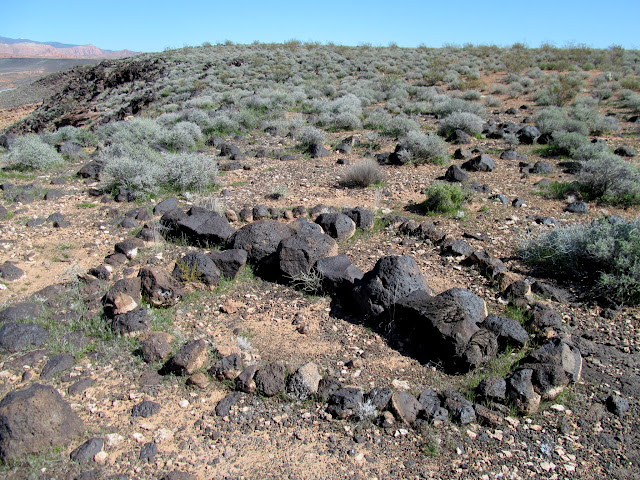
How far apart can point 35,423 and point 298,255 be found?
10.4ft

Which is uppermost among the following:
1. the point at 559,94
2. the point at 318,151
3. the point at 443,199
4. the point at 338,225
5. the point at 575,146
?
the point at 559,94

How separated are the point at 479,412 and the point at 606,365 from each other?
4.98 ft

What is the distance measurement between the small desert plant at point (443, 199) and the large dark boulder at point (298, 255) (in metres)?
2.70

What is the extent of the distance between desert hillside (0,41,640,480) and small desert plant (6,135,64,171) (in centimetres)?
5

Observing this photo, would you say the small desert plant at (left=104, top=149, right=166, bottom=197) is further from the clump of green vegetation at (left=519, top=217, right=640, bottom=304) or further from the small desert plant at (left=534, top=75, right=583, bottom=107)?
the small desert plant at (left=534, top=75, right=583, bottom=107)

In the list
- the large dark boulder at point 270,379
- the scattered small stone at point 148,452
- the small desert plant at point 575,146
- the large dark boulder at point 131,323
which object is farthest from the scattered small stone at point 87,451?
the small desert plant at point 575,146

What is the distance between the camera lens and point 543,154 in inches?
422

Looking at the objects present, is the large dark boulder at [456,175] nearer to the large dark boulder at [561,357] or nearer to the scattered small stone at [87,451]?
Result: the large dark boulder at [561,357]

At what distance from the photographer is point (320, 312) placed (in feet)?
17.0

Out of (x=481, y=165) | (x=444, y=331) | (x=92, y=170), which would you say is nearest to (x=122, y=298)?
(x=444, y=331)

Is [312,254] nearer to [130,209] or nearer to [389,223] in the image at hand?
[389,223]

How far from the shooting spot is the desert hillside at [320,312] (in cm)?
340

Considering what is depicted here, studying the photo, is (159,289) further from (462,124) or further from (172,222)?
(462,124)

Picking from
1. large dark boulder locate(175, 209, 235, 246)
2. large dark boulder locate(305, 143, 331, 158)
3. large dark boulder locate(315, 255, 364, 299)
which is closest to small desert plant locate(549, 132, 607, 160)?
large dark boulder locate(305, 143, 331, 158)
